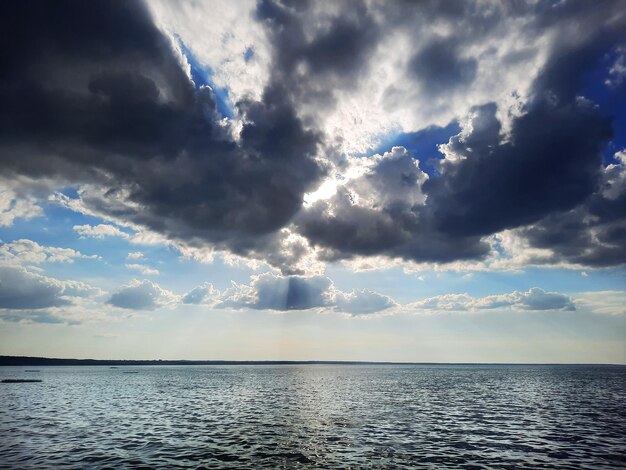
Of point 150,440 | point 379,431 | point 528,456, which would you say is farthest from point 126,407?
point 528,456

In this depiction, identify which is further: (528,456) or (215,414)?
(215,414)

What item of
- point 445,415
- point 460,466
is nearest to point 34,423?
point 460,466

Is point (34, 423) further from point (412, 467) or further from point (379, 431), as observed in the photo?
point (412, 467)

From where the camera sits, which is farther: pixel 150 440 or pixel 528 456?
pixel 150 440

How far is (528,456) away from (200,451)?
28.8m

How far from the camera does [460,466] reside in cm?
3070

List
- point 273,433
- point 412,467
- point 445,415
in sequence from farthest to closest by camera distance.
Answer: point 445,415 → point 273,433 → point 412,467

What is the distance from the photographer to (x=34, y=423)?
167ft

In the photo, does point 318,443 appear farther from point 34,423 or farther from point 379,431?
point 34,423

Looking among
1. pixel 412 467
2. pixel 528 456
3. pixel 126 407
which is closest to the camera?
pixel 412 467

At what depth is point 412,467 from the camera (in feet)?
99.6

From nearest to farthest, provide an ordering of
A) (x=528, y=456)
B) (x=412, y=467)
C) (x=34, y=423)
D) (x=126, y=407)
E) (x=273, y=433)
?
1. (x=412, y=467)
2. (x=528, y=456)
3. (x=273, y=433)
4. (x=34, y=423)
5. (x=126, y=407)

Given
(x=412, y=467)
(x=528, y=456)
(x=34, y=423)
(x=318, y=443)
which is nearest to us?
(x=412, y=467)

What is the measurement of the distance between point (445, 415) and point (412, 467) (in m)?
32.6
